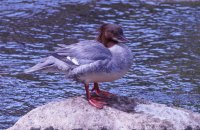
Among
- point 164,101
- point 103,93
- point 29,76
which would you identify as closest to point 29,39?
point 29,76

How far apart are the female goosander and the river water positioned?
1.46 m

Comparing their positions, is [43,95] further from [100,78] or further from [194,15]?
[194,15]

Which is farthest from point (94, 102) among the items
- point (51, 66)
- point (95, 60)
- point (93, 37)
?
point (93, 37)

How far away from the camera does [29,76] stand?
30.1 ft

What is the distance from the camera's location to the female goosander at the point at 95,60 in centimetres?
602

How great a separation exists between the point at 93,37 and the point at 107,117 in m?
5.04

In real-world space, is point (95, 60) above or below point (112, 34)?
below

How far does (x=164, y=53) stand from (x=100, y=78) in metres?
4.41

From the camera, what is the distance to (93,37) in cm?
1099

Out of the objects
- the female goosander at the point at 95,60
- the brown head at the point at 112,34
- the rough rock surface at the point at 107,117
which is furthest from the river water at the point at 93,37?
the brown head at the point at 112,34

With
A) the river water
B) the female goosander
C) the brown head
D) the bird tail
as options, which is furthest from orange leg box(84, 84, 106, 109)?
the river water

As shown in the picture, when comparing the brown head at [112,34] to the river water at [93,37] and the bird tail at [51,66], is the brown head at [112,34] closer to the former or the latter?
the bird tail at [51,66]

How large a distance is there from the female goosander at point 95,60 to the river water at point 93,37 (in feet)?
4.80

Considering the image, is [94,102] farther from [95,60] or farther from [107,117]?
[95,60]
